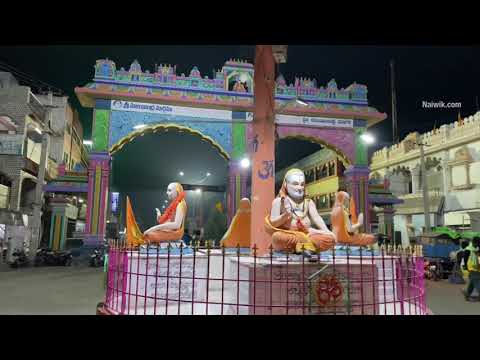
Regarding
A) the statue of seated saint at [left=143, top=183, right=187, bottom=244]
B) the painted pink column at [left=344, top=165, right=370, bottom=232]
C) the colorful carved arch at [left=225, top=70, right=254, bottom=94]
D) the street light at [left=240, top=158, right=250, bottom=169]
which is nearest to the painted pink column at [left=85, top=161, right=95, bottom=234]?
the street light at [left=240, top=158, right=250, bottom=169]

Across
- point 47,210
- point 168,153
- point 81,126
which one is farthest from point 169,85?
point 81,126

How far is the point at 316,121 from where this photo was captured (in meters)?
16.4

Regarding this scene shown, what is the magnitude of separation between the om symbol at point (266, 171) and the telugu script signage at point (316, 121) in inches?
414

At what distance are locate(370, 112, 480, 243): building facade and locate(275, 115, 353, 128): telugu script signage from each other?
3067mm

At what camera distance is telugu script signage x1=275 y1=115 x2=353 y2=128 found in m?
16.2

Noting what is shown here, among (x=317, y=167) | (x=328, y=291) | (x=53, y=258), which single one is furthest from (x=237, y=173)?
(x=317, y=167)

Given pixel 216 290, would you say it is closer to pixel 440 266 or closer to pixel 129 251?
pixel 129 251

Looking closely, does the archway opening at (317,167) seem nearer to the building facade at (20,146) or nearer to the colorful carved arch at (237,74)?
the colorful carved arch at (237,74)

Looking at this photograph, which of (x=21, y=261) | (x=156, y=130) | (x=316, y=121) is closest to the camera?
(x=156, y=130)

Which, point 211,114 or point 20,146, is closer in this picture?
point 211,114

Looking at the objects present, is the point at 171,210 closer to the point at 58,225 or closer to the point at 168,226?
the point at 168,226

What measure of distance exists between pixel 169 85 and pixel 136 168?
773 centimetres

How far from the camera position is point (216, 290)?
6.50 m

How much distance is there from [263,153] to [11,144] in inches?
800
